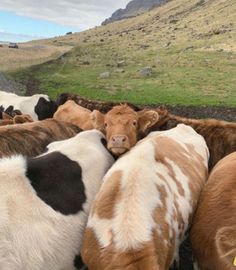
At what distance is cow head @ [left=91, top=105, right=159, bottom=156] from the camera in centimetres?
691

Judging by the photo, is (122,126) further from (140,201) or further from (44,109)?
(44,109)

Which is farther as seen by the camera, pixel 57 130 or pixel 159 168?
pixel 57 130

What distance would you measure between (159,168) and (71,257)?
61.5 inches

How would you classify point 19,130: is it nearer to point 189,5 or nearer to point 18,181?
point 18,181

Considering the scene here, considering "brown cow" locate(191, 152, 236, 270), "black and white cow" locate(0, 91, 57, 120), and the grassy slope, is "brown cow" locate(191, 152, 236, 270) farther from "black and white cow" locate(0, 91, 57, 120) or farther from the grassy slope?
the grassy slope

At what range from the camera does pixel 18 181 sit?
5.26 meters

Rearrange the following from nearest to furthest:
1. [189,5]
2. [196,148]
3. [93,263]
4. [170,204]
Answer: [93,263] → [170,204] → [196,148] → [189,5]

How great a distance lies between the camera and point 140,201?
5164mm

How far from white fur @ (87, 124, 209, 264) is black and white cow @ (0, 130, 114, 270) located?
26 centimetres

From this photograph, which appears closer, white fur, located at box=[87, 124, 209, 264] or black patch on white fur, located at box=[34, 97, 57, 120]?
white fur, located at box=[87, 124, 209, 264]

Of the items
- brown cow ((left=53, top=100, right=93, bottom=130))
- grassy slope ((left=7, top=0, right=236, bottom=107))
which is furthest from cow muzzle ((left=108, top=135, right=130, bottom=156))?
grassy slope ((left=7, top=0, right=236, bottom=107))

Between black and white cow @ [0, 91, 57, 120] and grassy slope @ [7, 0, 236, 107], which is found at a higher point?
black and white cow @ [0, 91, 57, 120]

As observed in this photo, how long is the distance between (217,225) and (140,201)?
0.97 m

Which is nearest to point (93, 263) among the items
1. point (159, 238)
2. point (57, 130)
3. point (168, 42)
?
point (159, 238)
